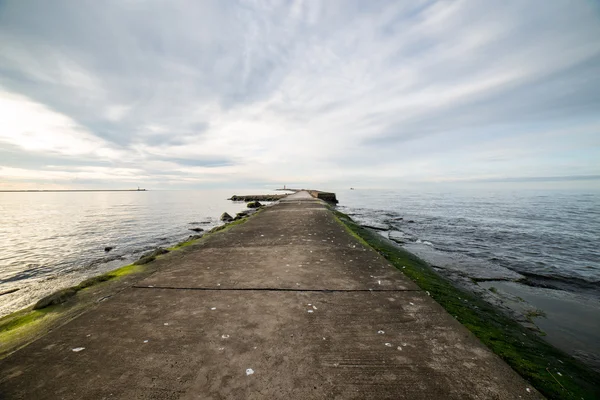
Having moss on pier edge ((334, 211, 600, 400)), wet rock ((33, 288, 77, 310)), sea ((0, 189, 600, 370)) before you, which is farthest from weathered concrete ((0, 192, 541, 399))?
sea ((0, 189, 600, 370))

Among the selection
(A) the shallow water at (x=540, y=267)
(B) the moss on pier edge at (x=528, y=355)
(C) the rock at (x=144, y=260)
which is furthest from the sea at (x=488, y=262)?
(C) the rock at (x=144, y=260)

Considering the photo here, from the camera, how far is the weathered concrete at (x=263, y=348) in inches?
87.4

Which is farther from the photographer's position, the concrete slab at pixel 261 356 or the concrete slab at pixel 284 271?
the concrete slab at pixel 284 271

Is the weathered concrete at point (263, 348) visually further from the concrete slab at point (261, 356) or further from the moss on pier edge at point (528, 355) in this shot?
the moss on pier edge at point (528, 355)

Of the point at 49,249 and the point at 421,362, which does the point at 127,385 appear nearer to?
the point at 421,362

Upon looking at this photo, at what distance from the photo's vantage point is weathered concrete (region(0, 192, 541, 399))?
2219 mm

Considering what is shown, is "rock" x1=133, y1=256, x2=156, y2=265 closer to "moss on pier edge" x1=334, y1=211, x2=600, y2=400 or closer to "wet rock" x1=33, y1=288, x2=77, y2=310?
"wet rock" x1=33, y1=288, x2=77, y2=310

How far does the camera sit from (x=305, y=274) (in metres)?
5.02

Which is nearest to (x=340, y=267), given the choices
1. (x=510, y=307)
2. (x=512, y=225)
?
(x=510, y=307)

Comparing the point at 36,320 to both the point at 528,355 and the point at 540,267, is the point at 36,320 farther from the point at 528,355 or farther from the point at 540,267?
the point at 540,267

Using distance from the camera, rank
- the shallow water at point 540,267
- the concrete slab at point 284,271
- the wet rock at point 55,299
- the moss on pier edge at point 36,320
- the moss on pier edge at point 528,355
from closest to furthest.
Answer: the moss on pier edge at point 528,355, the moss on pier edge at point 36,320, the wet rock at point 55,299, the concrete slab at point 284,271, the shallow water at point 540,267

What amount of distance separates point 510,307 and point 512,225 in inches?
713

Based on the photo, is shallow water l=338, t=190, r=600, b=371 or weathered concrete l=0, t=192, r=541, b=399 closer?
weathered concrete l=0, t=192, r=541, b=399

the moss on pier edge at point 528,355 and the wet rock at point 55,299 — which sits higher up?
the wet rock at point 55,299
